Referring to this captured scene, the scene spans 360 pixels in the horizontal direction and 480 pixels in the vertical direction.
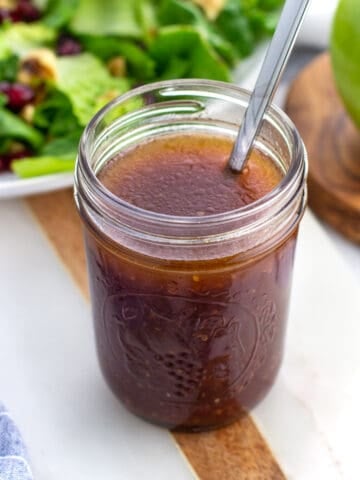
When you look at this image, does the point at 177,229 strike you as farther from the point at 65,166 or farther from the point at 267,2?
the point at 267,2

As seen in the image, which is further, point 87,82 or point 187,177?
point 87,82

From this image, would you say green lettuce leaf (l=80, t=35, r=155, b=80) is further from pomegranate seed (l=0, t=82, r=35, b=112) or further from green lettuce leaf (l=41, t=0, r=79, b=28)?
pomegranate seed (l=0, t=82, r=35, b=112)

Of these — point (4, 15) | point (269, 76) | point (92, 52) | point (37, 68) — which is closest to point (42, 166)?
point (37, 68)

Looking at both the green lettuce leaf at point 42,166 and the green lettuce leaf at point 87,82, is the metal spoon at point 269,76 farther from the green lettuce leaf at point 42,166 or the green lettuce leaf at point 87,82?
the green lettuce leaf at point 87,82

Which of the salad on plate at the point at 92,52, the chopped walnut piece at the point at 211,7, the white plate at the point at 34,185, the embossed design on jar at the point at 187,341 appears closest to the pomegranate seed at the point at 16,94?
the salad on plate at the point at 92,52

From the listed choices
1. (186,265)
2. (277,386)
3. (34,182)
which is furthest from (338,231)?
(186,265)

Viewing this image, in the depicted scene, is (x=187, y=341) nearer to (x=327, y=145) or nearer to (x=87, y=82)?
(x=327, y=145)
